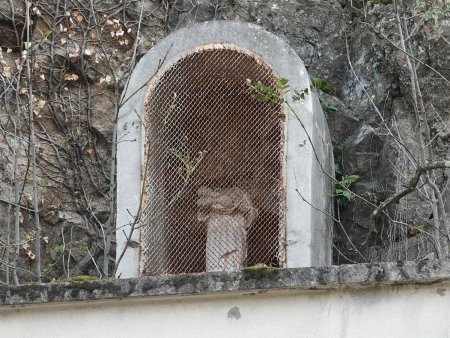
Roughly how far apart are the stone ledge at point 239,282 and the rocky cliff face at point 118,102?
3547 millimetres

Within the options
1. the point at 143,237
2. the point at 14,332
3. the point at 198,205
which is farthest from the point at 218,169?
the point at 14,332

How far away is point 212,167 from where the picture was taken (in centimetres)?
1041

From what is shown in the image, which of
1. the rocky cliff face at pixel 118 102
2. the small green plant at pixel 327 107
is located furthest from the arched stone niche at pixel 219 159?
the small green plant at pixel 327 107

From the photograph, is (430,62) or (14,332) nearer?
(14,332)

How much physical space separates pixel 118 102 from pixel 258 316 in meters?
4.65

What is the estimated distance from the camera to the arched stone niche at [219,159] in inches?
372

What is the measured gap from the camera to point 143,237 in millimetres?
9555

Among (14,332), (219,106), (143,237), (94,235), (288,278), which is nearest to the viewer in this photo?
(288,278)

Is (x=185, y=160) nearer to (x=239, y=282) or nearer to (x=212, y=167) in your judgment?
(x=212, y=167)

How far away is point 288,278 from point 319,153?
3.52m

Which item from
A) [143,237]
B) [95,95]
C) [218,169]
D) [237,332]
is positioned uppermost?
[95,95]

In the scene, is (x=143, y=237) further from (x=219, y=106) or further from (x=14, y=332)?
(x=14, y=332)

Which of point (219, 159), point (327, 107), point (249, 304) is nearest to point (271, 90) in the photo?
point (219, 159)

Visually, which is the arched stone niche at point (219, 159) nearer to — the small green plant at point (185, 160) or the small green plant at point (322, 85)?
the small green plant at point (185, 160)
